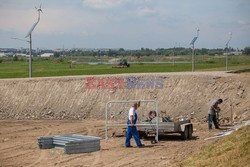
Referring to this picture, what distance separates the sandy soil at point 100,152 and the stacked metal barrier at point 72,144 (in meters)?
0.30

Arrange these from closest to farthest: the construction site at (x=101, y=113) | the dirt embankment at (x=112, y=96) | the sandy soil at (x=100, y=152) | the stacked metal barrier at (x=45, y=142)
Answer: the sandy soil at (x=100, y=152)
the construction site at (x=101, y=113)
the stacked metal barrier at (x=45, y=142)
the dirt embankment at (x=112, y=96)

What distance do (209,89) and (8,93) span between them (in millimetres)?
15702

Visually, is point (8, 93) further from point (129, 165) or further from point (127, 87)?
point (129, 165)

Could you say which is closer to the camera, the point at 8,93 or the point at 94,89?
the point at 94,89

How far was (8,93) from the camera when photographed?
4053 cm

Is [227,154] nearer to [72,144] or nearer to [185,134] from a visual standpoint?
[72,144]

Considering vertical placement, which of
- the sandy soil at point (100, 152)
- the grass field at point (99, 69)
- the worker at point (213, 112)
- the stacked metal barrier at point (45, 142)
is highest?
the grass field at point (99, 69)

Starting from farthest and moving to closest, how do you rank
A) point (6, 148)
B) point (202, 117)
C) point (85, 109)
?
1. point (85, 109)
2. point (202, 117)
3. point (6, 148)

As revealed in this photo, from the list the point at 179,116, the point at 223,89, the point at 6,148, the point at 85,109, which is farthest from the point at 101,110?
the point at 6,148

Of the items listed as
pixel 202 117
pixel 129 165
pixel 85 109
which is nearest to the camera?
pixel 129 165

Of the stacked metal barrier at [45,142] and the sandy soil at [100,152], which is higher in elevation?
the stacked metal barrier at [45,142]

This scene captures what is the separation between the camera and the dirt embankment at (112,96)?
A: 105 feet

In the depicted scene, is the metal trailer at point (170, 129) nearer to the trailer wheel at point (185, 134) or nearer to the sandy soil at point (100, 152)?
the trailer wheel at point (185, 134)

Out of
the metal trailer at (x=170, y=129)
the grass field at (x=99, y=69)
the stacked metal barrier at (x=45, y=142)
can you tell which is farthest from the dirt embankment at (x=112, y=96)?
the grass field at (x=99, y=69)
